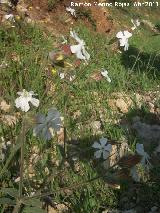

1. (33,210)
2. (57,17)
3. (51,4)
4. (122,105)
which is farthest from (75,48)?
(51,4)

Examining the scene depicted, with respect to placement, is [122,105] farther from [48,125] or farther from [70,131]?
[48,125]

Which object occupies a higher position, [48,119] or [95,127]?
[48,119]

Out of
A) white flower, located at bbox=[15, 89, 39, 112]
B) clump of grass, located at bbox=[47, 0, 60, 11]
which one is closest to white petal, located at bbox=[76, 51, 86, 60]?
white flower, located at bbox=[15, 89, 39, 112]

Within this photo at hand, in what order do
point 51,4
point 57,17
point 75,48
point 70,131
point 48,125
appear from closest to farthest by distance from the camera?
point 48,125 < point 75,48 < point 70,131 < point 57,17 < point 51,4

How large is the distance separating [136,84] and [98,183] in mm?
2470

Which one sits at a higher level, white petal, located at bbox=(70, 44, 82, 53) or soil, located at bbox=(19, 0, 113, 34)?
white petal, located at bbox=(70, 44, 82, 53)

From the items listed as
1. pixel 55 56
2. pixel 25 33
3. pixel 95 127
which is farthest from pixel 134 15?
pixel 55 56

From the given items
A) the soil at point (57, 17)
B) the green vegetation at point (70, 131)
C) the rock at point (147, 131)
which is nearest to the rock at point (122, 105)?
the green vegetation at point (70, 131)

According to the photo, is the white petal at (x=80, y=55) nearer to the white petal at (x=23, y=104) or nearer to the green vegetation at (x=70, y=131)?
the green vegetation at (x=70, y=131)

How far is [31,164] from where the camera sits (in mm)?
2863

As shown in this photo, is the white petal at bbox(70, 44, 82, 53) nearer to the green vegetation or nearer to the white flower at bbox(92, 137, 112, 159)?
the green vegetation

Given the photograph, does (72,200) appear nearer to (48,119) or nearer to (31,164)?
(31,164)

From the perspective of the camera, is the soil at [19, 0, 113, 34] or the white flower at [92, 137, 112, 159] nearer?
the white flower at [92, 137, 112, 159]

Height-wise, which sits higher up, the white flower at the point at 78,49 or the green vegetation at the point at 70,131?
the white flower at the point at 78,49
